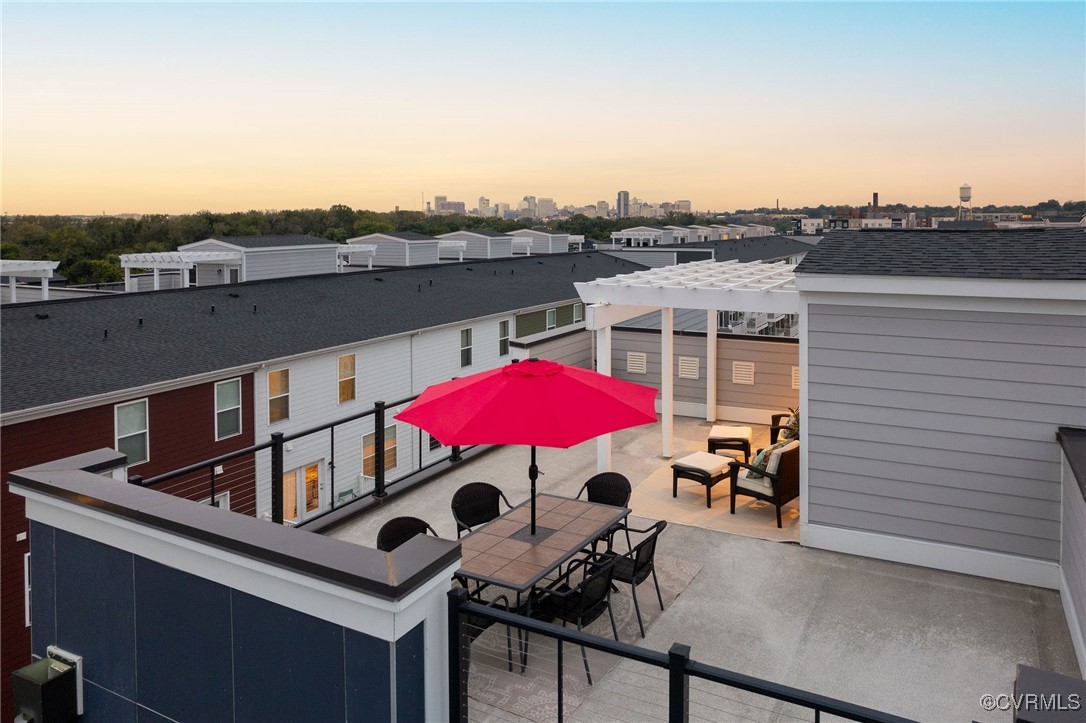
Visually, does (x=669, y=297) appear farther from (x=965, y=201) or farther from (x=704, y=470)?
(x=965, y=201)

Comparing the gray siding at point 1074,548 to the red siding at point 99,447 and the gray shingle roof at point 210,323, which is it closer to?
the red siding at point 99,447

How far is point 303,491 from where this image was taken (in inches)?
767

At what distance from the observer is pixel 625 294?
966cm

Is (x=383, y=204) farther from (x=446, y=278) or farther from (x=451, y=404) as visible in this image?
(x=451, y=404)

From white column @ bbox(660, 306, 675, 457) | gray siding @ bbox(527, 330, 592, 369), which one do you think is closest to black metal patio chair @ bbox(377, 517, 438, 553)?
white column @ bbox(660, 306, 675, 457)

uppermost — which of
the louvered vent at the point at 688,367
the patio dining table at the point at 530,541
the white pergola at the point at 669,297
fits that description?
the white pergola at the point at 669,297

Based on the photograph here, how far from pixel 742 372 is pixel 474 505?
7.03 meters

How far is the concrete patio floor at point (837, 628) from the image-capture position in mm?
4852

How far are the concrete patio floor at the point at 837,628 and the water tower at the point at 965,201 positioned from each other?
26.1 ft

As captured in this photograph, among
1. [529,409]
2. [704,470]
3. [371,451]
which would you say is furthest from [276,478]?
[371,451]

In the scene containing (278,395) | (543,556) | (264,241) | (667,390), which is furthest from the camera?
(264,241)

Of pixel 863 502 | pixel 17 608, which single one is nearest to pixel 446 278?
pixel 17 608

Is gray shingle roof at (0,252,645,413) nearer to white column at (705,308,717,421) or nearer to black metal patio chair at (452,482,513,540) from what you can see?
black metal patio chair at (452,482,513,540)

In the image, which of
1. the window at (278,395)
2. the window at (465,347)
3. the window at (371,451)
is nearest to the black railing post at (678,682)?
the window at (278,395)
